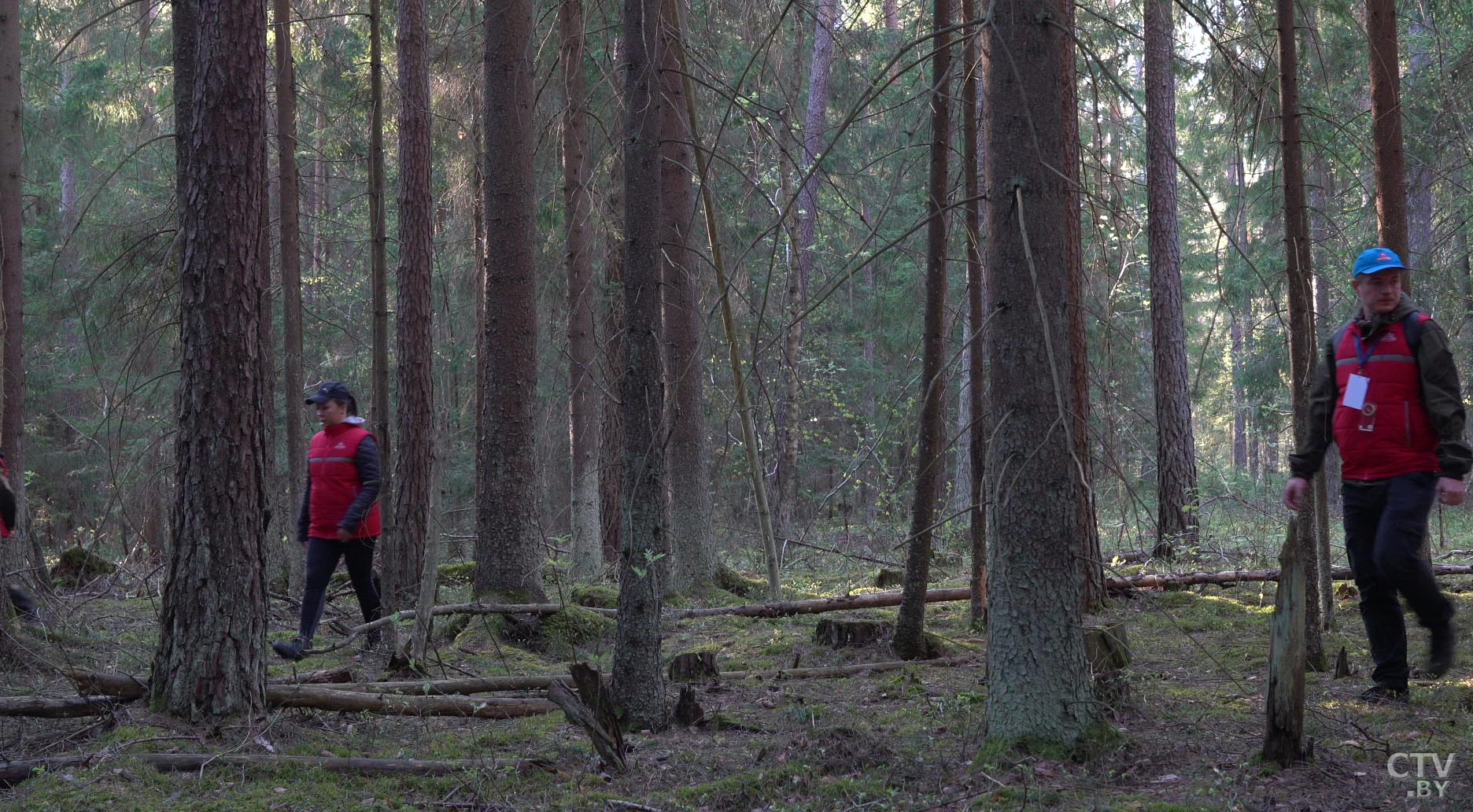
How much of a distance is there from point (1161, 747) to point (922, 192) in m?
17.8

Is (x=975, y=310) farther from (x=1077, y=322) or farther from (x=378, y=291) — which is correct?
(x=378, y=291)

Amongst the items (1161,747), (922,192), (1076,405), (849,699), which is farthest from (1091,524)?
(922,192)

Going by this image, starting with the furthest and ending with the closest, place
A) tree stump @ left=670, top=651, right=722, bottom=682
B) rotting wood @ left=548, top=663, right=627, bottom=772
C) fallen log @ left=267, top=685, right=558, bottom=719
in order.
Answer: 1. tree stump @ left=670, top=651, right=722, bottom=682
2. fallen log @ left=267, top=685, right=558, bottom=719
3. rotting wood @ left=548, top=663, right=627, bottom=772

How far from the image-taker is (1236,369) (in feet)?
79.2

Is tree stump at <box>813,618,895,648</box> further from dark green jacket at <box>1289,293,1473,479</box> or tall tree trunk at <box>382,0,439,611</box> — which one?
tall tree trunk at <box>382,0,439,611</box>

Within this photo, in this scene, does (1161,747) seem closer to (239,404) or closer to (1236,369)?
(239,404)

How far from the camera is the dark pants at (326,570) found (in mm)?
7500

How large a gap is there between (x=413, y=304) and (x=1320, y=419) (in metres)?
6.80

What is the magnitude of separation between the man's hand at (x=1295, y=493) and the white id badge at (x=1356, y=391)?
0.49 m

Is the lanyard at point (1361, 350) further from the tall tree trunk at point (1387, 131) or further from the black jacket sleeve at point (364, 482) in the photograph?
the black jacket sleeve at point (364, 482)

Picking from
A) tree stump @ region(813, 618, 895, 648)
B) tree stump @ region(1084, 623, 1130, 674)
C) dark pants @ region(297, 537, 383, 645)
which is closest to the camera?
tree stump @ region(1084, 623, 1130, 674)

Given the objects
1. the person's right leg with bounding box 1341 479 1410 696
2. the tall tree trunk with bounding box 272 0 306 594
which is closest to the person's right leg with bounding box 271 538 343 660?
the tall tree trunk with bounding box 272 0 306 594

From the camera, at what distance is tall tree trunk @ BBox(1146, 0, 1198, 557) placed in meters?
11.6

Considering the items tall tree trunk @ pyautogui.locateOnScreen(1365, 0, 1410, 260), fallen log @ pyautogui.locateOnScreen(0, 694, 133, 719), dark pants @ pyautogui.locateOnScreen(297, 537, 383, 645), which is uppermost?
tall tree trunk @ pyautogui.locateOnScreen(1365, 0, 1410, 260)
